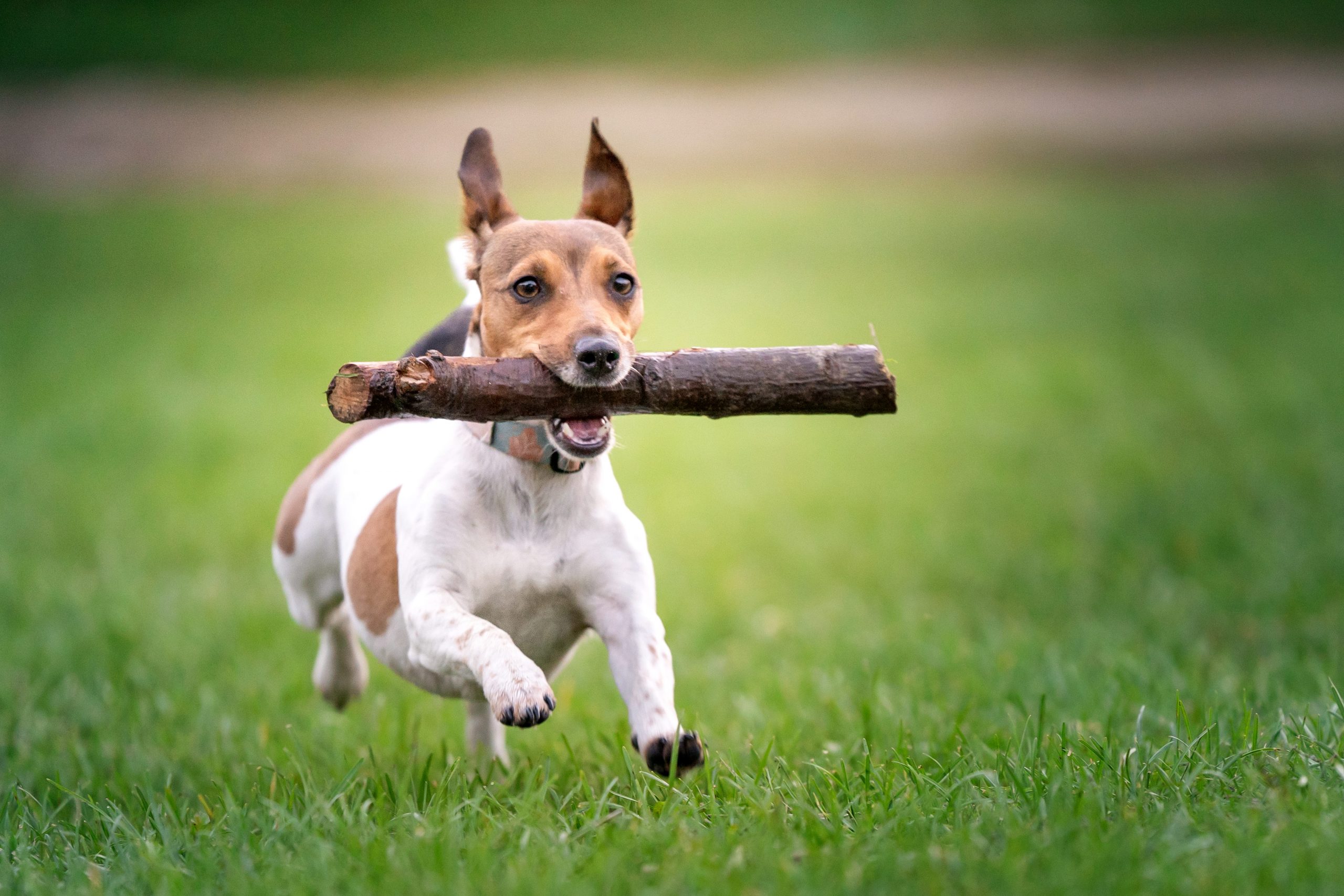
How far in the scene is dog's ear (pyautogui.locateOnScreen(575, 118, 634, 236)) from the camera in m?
3.98

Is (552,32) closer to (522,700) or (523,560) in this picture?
(523,560)

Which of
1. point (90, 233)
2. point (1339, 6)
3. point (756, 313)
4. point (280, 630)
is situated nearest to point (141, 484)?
point (280, 630)

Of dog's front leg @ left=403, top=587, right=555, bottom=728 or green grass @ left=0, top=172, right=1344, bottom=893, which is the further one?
green grass @ left=0, top=172, right=1344, bottom=893

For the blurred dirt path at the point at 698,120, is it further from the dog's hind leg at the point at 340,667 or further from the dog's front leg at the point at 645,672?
the dog's front leg at the point at 645,672

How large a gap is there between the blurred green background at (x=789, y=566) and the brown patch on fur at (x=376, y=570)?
0.43 meters

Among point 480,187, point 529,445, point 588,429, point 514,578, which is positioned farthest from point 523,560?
point 480,187

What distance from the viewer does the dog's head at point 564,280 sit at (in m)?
3.30

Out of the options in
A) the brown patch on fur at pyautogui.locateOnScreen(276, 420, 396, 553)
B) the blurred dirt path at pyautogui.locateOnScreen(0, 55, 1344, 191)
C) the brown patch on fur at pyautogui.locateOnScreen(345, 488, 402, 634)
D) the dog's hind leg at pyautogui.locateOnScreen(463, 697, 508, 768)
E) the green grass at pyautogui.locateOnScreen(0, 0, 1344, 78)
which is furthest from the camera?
the green grass at pyautogui.locateOnScreen(0, 0, 1344, 78)

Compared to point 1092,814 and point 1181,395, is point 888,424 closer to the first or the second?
point 1181,395

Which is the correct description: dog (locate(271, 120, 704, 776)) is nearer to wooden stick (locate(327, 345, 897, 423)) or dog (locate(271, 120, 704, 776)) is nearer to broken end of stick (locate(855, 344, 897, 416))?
wooden stick (locate(327, 345, 897, 423))

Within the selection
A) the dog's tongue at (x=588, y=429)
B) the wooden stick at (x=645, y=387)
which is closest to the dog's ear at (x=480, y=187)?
the wooden stick at (x=645, y=387)

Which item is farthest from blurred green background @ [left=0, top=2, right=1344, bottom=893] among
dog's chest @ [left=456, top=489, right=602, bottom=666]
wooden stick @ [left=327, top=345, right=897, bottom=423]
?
wooden stick @ [left=327, top=345, right=897, bottom=423]

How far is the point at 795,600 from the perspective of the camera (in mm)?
7324

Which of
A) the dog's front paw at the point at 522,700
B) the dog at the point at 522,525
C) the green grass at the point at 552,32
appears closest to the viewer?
the dog's front paw at the point at 522,700
